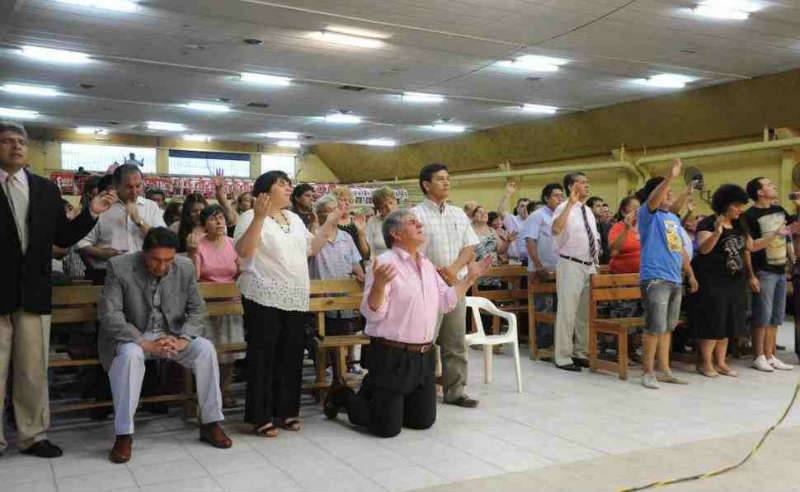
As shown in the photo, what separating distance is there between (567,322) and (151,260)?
362 cm

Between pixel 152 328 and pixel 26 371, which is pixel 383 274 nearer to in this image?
pixel 152 328

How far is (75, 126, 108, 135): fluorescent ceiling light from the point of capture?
1844 cm

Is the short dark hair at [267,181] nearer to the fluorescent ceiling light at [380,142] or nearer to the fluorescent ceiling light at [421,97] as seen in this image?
the fluorescent ceiling light at [421,97]

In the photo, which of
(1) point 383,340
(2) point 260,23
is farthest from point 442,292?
(2) point 260,23

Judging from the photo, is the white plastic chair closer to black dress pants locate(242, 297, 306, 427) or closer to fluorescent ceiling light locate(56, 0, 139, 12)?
black dress pants locate(242, 297, 306, 427)

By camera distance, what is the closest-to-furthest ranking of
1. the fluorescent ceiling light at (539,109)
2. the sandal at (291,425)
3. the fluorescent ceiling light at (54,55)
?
1. the sandal at (291,425)
2. the fluorescent ceiling light at (54,55)
3. the fluorescent ceiling light at (539,109)

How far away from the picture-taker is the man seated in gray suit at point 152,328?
382cm

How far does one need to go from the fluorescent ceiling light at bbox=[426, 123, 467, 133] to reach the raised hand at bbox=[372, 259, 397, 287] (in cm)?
1292

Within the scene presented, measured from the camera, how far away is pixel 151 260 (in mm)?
4051

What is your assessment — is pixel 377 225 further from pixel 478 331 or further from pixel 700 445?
pixel 700 445

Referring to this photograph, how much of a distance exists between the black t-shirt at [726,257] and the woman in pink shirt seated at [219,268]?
375 cm

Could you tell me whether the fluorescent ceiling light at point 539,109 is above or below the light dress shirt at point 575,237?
above

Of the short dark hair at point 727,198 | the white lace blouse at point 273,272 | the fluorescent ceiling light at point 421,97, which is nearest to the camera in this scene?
the white lace blouse at point 273,272

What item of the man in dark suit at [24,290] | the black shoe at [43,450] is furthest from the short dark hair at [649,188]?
the black shoe at [43,450]
